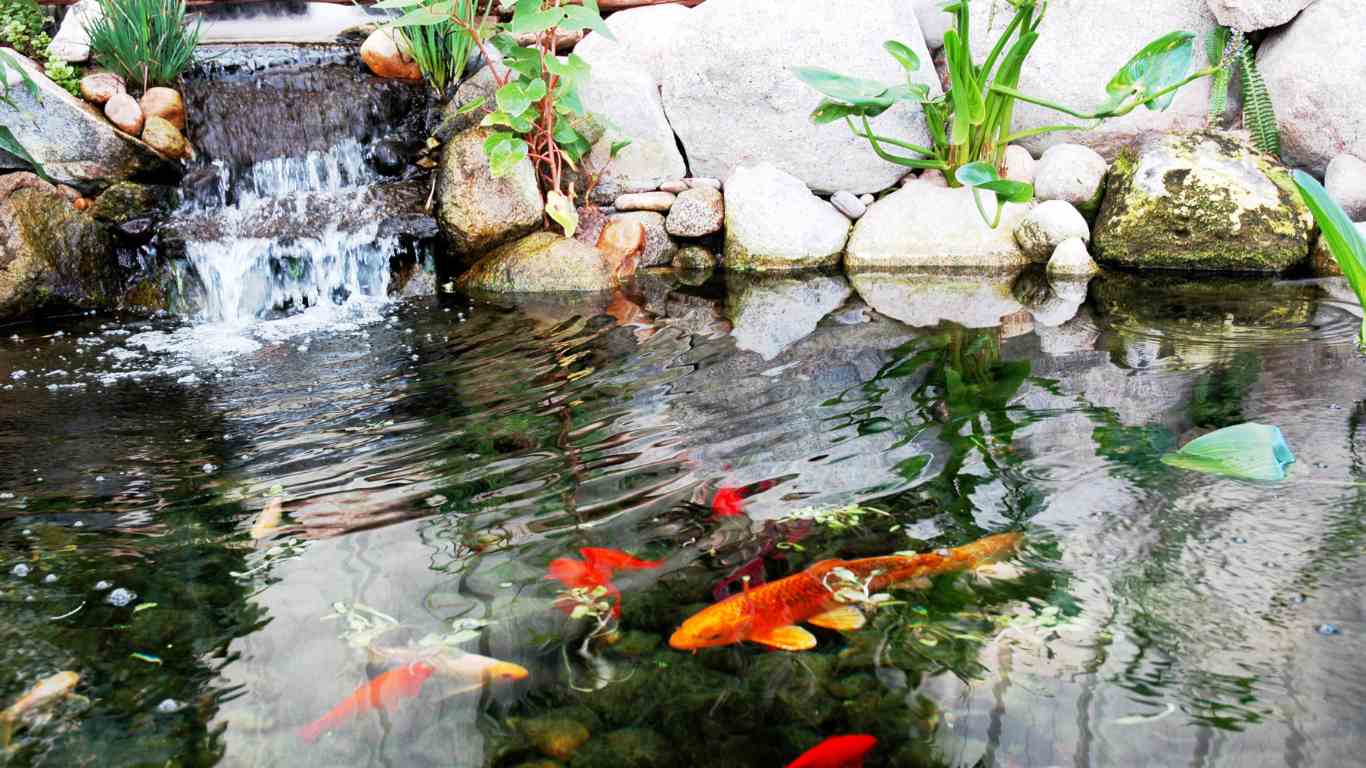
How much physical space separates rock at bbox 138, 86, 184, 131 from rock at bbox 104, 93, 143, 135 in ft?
0.31

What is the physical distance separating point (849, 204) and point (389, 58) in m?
3.44

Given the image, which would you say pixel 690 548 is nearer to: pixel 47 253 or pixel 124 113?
pixel 47 253

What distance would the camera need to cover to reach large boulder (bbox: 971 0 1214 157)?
614 centimetres

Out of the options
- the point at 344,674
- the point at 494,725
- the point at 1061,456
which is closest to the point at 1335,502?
the point at 1061,456

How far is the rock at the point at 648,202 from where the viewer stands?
6.22 meters

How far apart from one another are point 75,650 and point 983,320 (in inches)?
142

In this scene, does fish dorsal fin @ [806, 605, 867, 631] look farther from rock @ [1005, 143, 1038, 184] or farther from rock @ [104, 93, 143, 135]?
rock @ [104, 93, 143, 135]

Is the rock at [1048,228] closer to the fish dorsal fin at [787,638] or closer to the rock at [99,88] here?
the fish dorsal fin at [787,638]

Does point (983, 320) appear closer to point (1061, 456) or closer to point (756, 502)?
point (1061, 456)

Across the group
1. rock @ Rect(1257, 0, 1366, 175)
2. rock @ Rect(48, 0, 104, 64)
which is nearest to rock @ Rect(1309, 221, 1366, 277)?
rock @ Rect(1257, 0, 1366, 175)

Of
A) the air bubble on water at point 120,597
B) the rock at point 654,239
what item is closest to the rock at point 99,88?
the rock at point 654,239

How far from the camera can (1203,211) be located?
5387mm

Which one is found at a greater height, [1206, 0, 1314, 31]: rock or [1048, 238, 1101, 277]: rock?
[1206, 0, 1314, 31]: rock

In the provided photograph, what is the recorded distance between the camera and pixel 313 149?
6316mm
